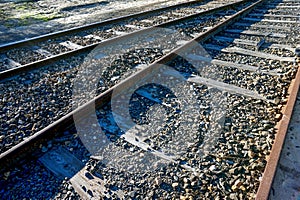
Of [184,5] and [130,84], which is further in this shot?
[184,5]

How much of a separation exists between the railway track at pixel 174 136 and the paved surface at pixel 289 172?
19 cm

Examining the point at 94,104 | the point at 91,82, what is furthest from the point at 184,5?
the point at 94,104

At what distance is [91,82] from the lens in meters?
3.89

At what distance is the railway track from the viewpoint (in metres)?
2.24

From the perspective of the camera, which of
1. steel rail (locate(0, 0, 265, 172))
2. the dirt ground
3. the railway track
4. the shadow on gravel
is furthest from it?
the shadow on gravel

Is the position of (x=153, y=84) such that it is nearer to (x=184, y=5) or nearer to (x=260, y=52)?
(x=260, y=52)

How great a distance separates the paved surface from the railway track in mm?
195

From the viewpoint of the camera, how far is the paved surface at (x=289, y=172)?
2.25 meters

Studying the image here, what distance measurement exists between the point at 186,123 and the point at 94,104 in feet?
3.64

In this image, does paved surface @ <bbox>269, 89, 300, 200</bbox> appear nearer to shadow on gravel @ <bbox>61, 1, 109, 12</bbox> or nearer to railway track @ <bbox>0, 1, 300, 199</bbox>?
railway track @ <bbox>0, 1, 300, 199</bbox>

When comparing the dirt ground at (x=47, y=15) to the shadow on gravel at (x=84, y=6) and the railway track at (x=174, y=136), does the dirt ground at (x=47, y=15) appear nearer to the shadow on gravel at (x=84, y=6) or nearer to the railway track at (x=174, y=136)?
the shadow on gravel at (x=84, y=6)

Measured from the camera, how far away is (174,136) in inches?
110

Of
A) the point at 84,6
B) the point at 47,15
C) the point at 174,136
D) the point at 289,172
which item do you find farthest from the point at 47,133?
the point at 84,6

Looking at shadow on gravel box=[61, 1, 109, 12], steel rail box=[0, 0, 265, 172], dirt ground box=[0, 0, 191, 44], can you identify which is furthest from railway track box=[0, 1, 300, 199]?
shadow on gravel box=[61, 1, 109, 12]
